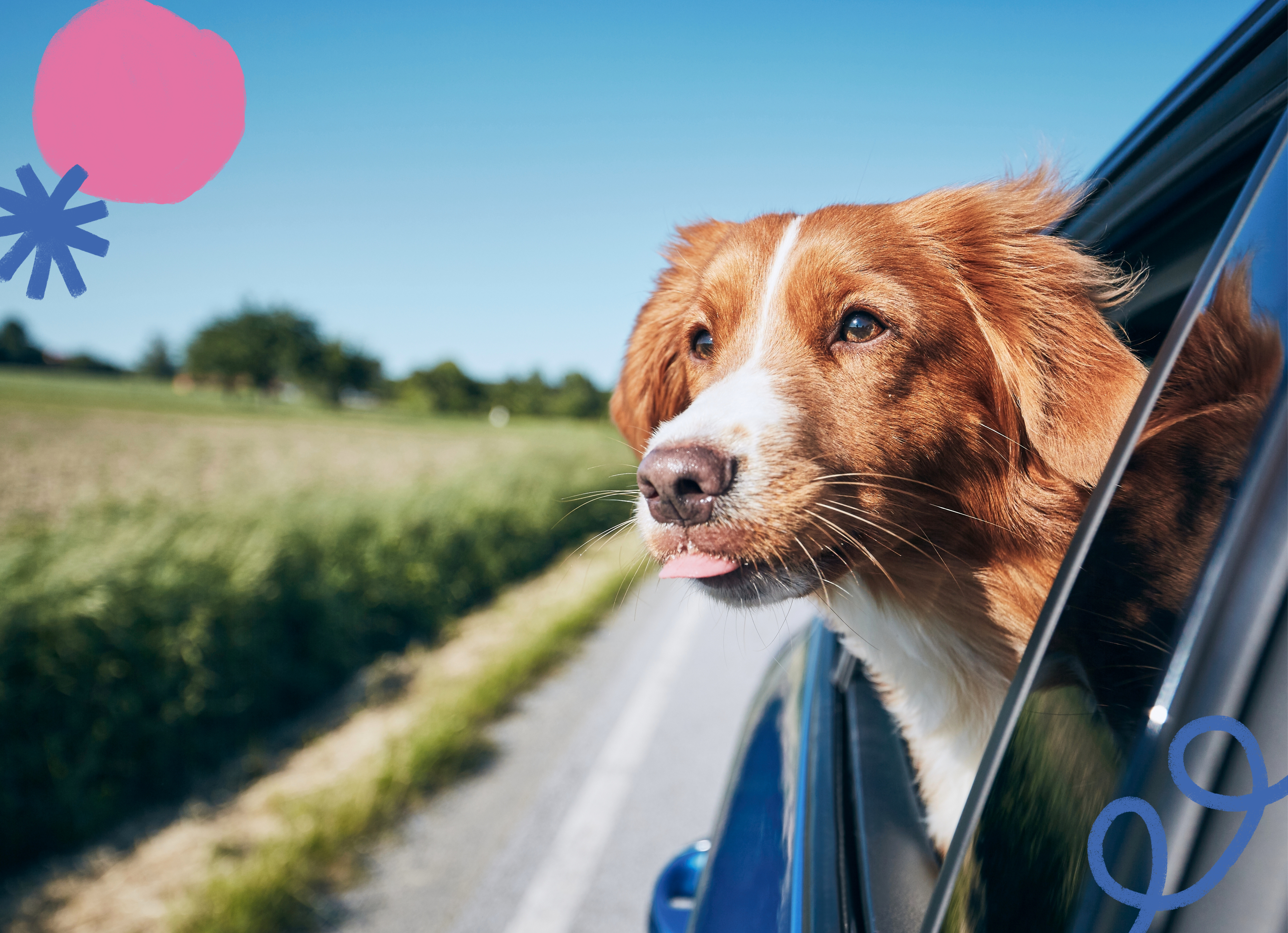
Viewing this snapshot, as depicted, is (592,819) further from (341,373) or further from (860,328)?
(341,373)

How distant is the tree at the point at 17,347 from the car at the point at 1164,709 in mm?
2870

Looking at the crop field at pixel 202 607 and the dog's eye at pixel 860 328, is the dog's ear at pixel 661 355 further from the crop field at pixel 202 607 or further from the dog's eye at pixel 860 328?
the dog's eye at pixel 860 328

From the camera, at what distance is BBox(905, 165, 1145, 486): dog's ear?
1.44m

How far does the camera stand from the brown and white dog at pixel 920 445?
4.85ft

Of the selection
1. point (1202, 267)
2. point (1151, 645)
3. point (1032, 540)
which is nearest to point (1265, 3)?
point (1202, 267)

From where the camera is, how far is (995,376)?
1.67 m

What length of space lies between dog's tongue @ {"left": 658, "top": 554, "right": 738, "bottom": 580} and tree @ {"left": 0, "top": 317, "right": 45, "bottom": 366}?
2283mm

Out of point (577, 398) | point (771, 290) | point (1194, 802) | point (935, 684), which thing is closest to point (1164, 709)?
point (1194, 802)

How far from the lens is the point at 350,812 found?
13.3 ft

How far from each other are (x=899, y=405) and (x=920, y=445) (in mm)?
99

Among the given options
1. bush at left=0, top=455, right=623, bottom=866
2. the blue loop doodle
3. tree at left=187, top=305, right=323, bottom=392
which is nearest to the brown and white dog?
the blue loop doodle

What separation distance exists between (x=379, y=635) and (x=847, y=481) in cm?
667

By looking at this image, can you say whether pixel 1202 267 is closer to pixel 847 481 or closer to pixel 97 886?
pixel 847 481

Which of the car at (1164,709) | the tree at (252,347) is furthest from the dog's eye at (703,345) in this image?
the tree at (252,347)
